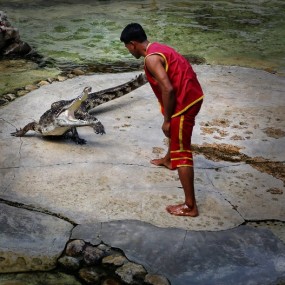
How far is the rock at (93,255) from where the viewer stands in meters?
2.90

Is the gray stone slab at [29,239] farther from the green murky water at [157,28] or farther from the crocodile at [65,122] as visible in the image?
the green murky water at [157,28]

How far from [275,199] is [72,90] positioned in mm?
2992

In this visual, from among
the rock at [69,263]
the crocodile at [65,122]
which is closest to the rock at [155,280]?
the rock at [69,263]

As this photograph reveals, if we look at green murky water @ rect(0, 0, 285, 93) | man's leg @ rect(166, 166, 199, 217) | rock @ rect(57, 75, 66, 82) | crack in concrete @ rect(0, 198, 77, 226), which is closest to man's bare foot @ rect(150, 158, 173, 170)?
man's leg @ rect(166, 166, 199, 217)

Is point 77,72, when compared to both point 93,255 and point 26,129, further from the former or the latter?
point 93,255

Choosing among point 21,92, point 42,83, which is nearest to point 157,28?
point 42,83

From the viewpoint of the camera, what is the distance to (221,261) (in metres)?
2.89

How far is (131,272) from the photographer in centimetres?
280

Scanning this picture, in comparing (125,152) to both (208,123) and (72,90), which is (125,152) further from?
(72,90)

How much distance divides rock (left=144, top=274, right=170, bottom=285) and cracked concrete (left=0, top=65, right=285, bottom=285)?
59 millimetres

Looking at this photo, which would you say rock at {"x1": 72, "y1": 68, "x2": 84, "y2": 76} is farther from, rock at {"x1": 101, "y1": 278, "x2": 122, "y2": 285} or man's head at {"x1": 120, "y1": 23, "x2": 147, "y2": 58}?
rock at {"x1": 101, "y1": 278, "x2": 122, "y2": 285}

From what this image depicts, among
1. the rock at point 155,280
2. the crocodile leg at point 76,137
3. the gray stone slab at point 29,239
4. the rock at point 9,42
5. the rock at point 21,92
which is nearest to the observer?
the rock at point 155,280

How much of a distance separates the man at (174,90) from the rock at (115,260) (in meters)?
0.66

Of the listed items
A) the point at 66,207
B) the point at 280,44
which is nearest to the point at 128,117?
the point at 66,207
